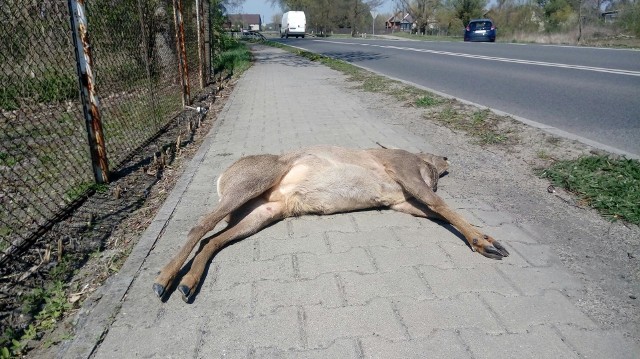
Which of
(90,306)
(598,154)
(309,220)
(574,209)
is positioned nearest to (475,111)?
(598,154)

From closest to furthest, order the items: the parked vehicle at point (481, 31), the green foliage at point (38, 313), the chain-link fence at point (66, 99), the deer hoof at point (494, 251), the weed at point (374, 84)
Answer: the green foliage at point (38, 313) < the deer hoof at point (494, 251) < the chain-link fence at point (66, 99) < the weed at point (374, 84) < the parked vehicle at point (481, 31)

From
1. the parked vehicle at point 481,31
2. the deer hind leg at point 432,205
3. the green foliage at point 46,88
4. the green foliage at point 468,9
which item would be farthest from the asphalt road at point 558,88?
the green foliage at point 468,9

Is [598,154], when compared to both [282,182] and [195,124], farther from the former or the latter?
[195,124]

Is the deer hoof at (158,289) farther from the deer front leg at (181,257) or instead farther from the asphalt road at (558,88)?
the asphalt road at (558,88)

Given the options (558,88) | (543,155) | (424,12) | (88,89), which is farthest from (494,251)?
(424,12)

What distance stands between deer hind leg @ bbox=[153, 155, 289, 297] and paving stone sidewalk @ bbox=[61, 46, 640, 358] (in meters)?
0.18

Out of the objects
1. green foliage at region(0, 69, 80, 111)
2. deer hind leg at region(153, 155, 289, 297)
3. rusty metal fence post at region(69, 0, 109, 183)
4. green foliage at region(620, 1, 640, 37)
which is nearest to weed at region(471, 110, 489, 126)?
deer hind leg at region(153, 155, 289, 297)

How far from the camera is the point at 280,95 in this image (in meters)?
11.3

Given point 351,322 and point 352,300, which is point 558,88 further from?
point 351,322

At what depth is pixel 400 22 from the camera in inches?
3846

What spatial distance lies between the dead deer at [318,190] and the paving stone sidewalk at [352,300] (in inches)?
4.9

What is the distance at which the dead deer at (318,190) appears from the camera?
3413 millimetres

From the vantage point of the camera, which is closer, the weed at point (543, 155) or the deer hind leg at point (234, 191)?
the deer hind leg at point (234, 191)

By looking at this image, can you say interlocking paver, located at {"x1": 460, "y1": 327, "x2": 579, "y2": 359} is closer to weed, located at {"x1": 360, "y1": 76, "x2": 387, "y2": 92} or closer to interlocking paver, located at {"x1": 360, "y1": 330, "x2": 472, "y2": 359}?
interlocking paver, located at {"x1": 360, "y1": 330, "x2": 472, "y2": 359}
